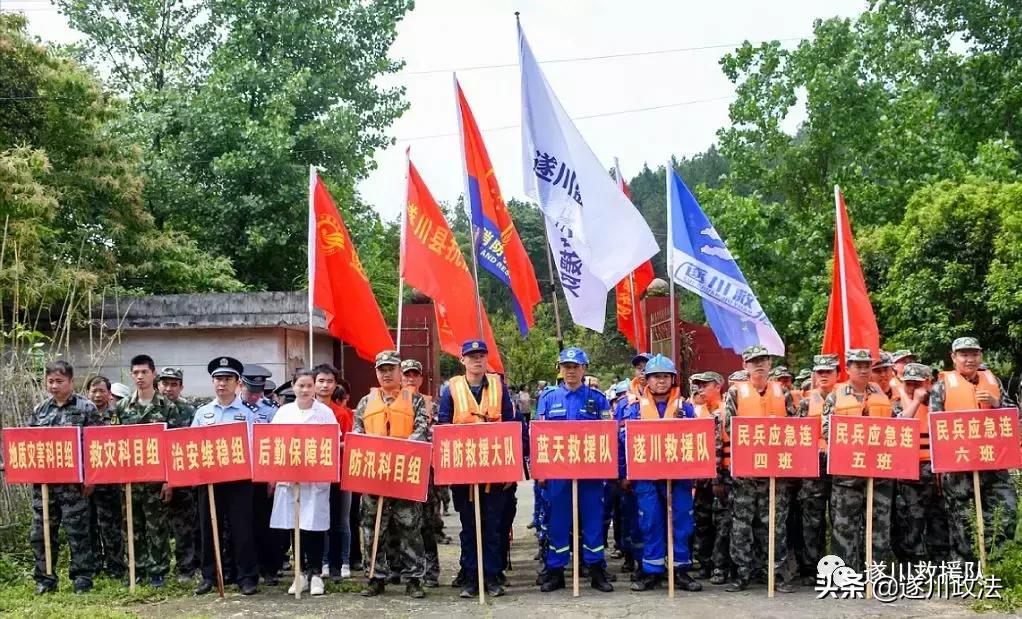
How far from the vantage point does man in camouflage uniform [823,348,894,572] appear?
7.78 meters

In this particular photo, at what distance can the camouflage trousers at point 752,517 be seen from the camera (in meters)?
7.93

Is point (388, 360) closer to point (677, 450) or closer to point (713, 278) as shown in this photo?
point (677, 450)

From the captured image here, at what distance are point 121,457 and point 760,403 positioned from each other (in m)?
4.99

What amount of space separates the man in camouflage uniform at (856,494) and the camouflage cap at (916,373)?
0.61 m

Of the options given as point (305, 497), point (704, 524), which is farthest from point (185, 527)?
point (704, 524)

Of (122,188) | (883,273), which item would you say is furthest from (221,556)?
(883,273)

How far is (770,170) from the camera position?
2130 cm

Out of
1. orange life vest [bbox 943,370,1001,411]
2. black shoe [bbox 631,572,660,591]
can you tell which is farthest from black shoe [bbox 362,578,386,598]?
orange life vest [bbox 943,370,1001,411]

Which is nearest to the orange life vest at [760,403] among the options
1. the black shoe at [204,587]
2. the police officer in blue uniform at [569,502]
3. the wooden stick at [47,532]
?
the police officer in blue uniform at [569,502]

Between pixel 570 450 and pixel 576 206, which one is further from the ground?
pixel 576 206

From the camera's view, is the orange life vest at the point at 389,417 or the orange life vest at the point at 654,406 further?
the orange life vest at the point at 654,406

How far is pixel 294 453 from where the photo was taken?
771 cm

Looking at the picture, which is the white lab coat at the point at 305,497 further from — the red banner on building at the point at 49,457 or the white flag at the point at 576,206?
the white flag at the point at 576,206

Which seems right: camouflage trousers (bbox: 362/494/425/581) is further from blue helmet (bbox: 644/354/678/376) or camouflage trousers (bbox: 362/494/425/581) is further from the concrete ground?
blue helmet (bbox: 644/354/678/376)
